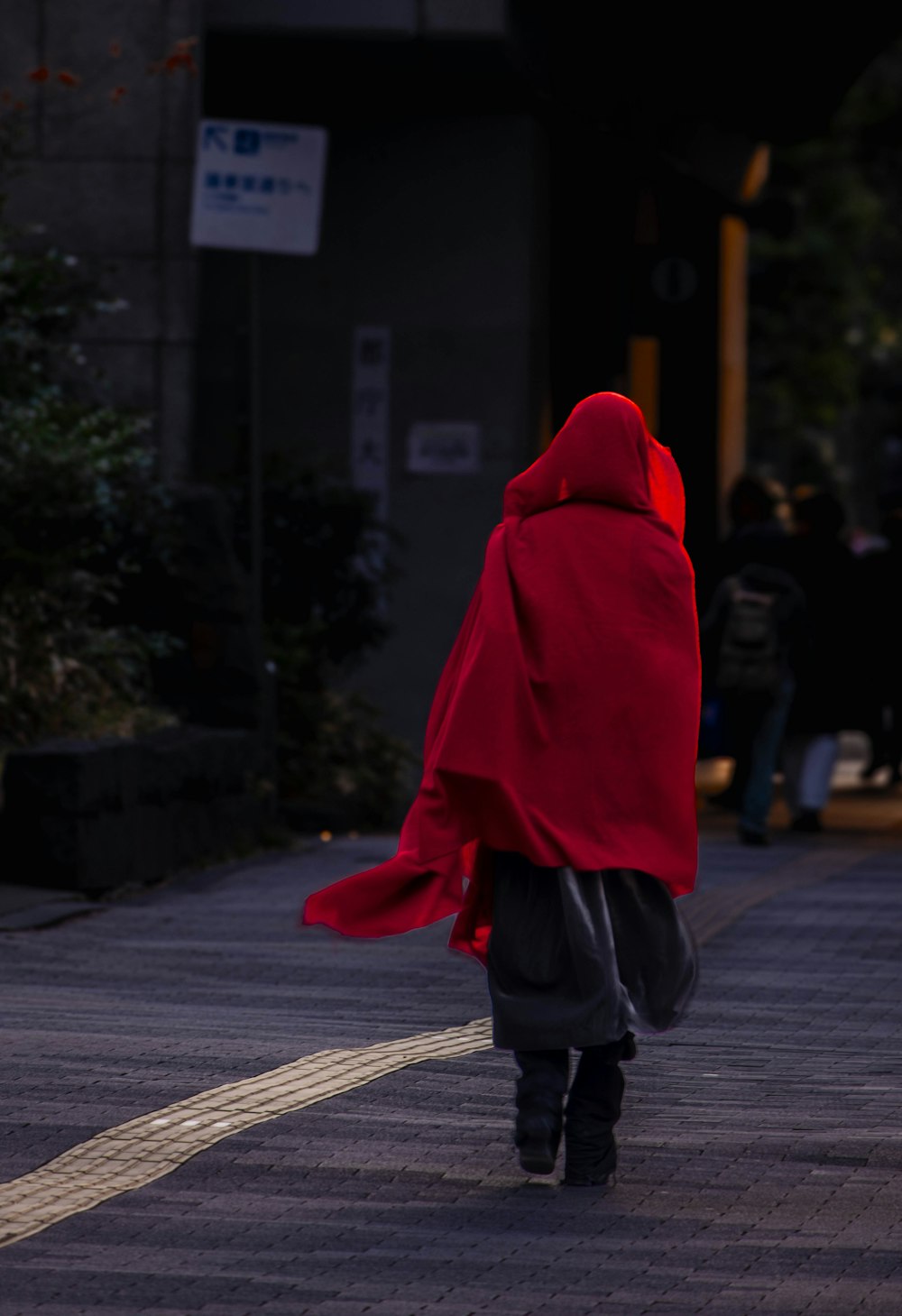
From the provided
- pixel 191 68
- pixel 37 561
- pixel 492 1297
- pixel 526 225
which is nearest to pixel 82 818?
pixel 37 561

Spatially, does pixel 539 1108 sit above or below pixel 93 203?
below

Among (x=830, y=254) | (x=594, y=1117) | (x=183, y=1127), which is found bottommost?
(x=183, y=1127)

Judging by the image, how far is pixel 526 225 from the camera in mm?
15766

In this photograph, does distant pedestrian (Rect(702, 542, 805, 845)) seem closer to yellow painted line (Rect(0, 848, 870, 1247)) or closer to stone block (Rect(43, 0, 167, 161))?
stone block (Rect(43, 0, 167, 161))

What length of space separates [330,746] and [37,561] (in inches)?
101

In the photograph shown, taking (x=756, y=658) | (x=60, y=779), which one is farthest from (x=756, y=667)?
(x=60, y=779)

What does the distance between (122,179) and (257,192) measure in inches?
86.9

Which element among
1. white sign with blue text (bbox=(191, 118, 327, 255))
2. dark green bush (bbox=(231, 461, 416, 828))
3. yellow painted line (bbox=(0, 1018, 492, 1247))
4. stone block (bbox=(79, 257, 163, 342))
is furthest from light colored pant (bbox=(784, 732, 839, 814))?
yellow painted line (bbox=(0, 1018, 492, 1247))

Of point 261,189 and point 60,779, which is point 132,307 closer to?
point 261,189

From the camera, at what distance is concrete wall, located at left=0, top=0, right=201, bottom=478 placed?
14.5 metres

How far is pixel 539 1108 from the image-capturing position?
A: 589 centimetres

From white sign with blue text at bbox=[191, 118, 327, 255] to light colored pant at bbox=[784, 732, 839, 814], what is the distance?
13.2 ft

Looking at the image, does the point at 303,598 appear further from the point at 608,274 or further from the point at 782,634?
the point at 608,274

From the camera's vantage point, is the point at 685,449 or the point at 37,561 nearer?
the point at 37,561
